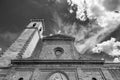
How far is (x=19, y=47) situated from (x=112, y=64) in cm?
1237

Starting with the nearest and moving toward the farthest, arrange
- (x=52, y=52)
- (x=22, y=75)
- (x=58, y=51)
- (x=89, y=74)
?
(x=22, y=75) < (x=89, y=74) < (x=52, y=52) < (x=58, y=51)

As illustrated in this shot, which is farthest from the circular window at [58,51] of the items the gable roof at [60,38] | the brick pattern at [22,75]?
the brick pattern at [22,75]

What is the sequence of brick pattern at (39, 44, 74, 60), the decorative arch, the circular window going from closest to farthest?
the decorative arch → brick pattern at (39, 44, 74, 60) → the circular window

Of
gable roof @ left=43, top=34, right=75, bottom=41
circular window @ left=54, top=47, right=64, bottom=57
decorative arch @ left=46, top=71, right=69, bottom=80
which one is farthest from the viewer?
gable roof @ left=43, top=34, right=75, bottom=41

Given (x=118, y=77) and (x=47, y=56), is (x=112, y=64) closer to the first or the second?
(x=118, y=77)

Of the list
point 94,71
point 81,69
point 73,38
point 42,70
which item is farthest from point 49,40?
point 94,71

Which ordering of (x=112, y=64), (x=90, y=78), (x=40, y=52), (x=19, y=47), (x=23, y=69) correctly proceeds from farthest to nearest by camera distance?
(x=19, y=47)
(x=40, y=52)
(x=112, y=64)
(x=23, y=69)
(x=90, y=78)

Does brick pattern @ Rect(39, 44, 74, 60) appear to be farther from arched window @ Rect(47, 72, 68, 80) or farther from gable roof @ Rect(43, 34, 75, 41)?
arched window @ Rect(47, 72, 68, 80)

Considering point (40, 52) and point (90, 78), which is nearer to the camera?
point (90, 78)

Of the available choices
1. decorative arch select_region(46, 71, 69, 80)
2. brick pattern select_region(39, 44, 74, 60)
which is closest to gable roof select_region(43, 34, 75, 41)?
brick pattern select_region(39, 44, 74, 60)

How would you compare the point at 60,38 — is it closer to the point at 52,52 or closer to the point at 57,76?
the point at 52,52

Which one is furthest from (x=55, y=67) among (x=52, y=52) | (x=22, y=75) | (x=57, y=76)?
(x=22, y=75)

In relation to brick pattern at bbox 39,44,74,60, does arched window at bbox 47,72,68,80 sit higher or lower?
lower

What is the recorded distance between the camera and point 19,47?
14398mm
